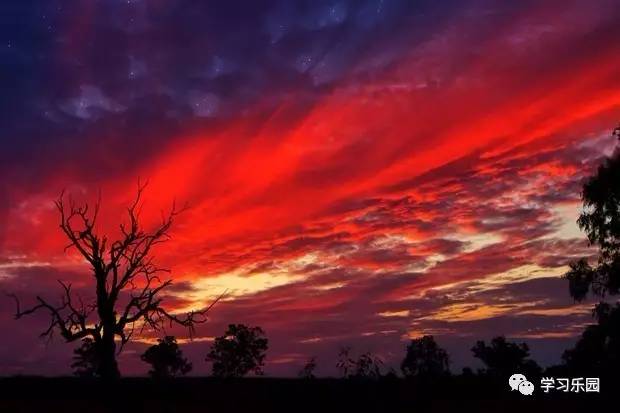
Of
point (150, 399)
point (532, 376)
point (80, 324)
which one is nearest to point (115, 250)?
point (80, 324)

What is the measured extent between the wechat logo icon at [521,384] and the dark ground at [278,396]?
0.34 metres

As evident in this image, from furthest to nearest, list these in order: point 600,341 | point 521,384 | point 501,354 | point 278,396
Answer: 1. point 501,354
2. point 600,341
3. point 521,384
4. point 278,396

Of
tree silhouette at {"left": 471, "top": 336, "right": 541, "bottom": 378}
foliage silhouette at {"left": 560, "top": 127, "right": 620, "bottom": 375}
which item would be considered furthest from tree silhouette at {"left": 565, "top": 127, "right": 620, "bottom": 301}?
tree silhouette at {"left": 471, "top": 336, "right": 541, "bottom": 378}

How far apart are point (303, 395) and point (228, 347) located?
47.3 metres

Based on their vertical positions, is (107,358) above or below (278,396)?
above

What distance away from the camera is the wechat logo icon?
1111 inches

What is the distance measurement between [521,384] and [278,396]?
1049 cm

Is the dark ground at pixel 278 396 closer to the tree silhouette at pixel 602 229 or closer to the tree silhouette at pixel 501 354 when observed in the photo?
the tree silhouette at pixel 602 229

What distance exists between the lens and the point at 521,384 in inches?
1125

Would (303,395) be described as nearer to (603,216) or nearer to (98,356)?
(98,356)

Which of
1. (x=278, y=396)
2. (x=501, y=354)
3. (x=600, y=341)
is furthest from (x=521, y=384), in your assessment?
(x=501, y=354)

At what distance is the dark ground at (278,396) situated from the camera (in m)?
25.1

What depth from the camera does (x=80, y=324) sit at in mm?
25625

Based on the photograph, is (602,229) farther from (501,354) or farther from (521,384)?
(501,354)
